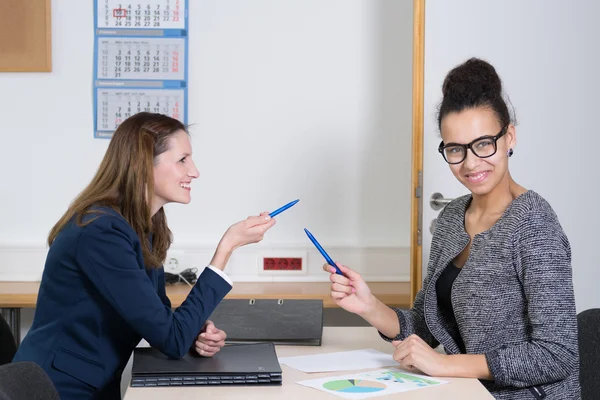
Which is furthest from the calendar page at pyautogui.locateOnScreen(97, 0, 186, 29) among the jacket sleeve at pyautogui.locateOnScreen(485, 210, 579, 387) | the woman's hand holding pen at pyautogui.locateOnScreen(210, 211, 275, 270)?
the jacket sleeve at pyautogui.locateOnScreen(485, 210, 579, 387)

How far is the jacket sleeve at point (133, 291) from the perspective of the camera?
160cm

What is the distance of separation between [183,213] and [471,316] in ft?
6.08

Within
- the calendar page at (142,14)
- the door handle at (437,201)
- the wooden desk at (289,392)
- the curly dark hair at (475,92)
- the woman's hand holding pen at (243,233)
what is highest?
the calendar page at (142,14)

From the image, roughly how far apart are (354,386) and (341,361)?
0.72 feet

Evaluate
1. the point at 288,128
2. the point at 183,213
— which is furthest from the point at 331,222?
the point at 183,213

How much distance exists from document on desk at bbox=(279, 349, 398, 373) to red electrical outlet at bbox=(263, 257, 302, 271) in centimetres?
143

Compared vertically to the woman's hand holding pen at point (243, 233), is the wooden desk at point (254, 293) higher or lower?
lower

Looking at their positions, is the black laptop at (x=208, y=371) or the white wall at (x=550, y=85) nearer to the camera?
the black laptop at (x=208, y=371)

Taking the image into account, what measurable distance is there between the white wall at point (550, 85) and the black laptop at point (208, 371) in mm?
1240

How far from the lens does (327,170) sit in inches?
125

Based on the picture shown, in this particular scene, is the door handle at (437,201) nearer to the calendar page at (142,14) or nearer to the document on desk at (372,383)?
the document on desk at (372,383)

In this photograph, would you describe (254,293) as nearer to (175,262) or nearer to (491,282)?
(175,262)

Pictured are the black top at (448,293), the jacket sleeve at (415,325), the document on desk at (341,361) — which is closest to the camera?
the document on desk at (341,361)

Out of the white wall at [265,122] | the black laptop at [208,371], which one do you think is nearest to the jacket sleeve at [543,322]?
the black laptop at [208,371]
